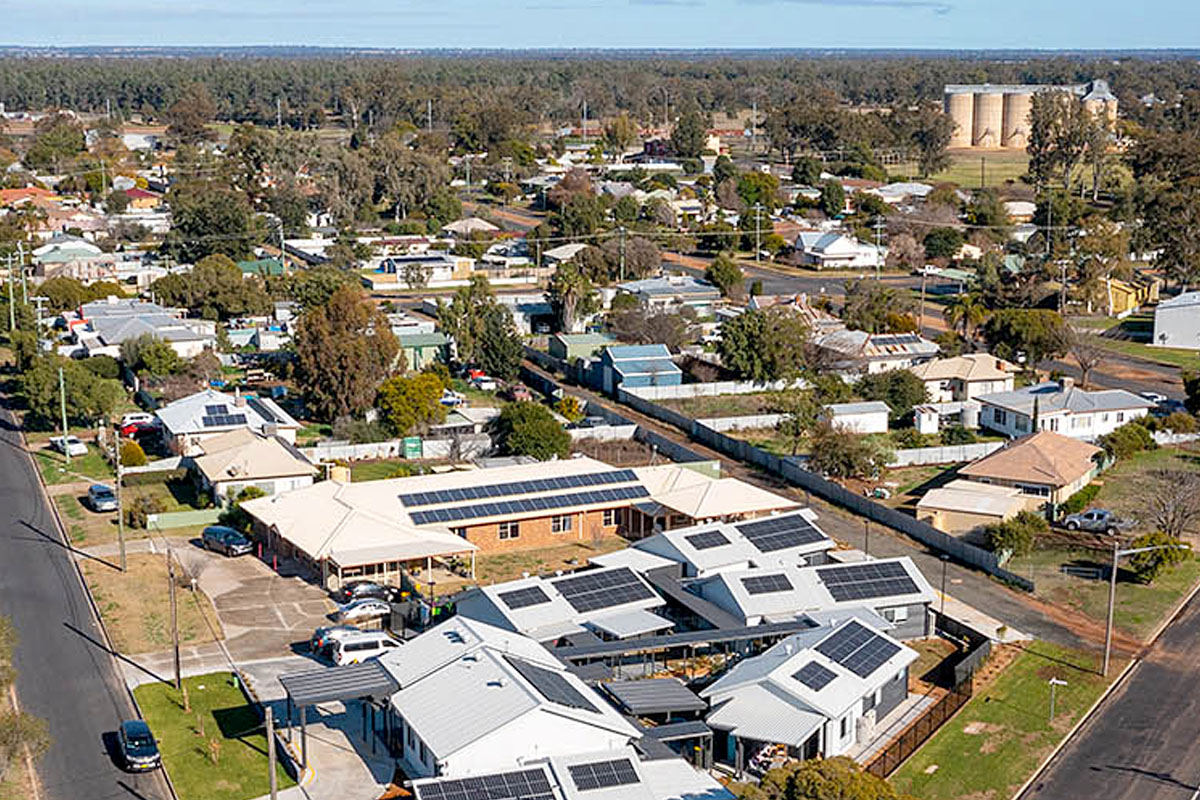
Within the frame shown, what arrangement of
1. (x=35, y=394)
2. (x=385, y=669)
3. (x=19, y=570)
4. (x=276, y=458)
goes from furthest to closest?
(x=35, y=394) → (x=276, y=458) → (x=19, y=570) → (x=385, y=669)

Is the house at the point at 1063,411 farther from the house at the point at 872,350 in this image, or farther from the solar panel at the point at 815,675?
the solar panel at the point at 815,675

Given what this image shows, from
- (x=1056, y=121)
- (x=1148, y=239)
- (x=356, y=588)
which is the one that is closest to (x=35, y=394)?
(x=356, y=588)

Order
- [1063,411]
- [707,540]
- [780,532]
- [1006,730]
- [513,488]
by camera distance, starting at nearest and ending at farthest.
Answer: [1006,730] → [707,540] → [780,532] → [513,488] → [1063,411]

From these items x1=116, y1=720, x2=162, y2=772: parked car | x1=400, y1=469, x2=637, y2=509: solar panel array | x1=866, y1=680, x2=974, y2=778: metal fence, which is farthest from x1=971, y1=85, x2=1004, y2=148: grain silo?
x1=116, y1=720, x2=162, y2=772: parked car

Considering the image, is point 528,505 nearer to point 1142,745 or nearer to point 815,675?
point 815,675

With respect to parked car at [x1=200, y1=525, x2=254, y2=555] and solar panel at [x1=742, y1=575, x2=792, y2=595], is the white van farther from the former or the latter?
parked car at [x1=200, y1=525, x2=254, y2=555]

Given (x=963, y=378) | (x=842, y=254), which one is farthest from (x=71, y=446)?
(x=842, y=254)

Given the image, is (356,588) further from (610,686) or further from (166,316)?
(166,316)

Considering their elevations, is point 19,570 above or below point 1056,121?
below
